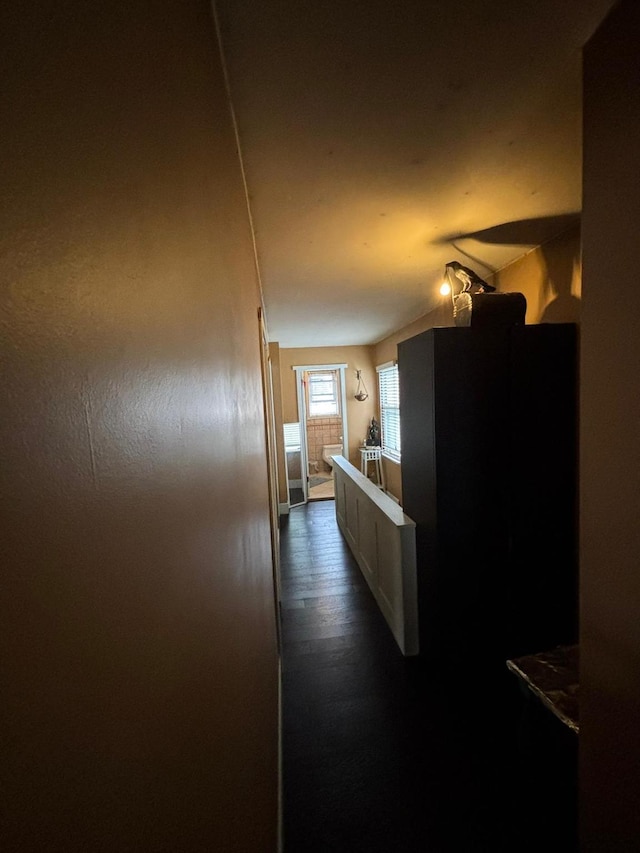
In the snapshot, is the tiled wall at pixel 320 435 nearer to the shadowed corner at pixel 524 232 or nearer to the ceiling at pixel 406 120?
the ceiling at pixel 406 120

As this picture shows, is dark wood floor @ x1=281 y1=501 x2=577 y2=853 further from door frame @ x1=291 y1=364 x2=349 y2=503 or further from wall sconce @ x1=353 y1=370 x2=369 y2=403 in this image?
wall sconce @ x1=353 y1=370 x2=369 y2=403

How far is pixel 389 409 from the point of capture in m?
5.66

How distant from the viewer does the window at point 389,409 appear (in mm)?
5352

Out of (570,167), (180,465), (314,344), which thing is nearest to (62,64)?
(180,465)

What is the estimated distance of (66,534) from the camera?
227 mm

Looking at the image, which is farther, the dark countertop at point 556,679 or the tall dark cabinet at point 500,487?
the tall dark cabinet at point 500,487

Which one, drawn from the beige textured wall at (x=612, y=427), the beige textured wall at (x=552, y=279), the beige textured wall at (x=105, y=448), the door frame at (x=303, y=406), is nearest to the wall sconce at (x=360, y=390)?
the door frame at (x=303, y=406)

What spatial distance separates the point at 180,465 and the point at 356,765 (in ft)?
6.33

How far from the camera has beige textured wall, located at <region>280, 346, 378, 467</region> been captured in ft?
20.1

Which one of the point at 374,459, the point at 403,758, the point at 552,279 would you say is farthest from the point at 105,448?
the point at 374,459

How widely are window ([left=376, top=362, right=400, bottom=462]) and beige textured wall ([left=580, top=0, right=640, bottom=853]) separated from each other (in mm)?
4250

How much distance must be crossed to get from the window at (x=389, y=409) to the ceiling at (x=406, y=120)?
3.17 metres

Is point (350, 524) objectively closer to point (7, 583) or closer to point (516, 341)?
point (516, 341)

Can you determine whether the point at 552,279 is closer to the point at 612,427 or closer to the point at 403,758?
the point at 612,427
